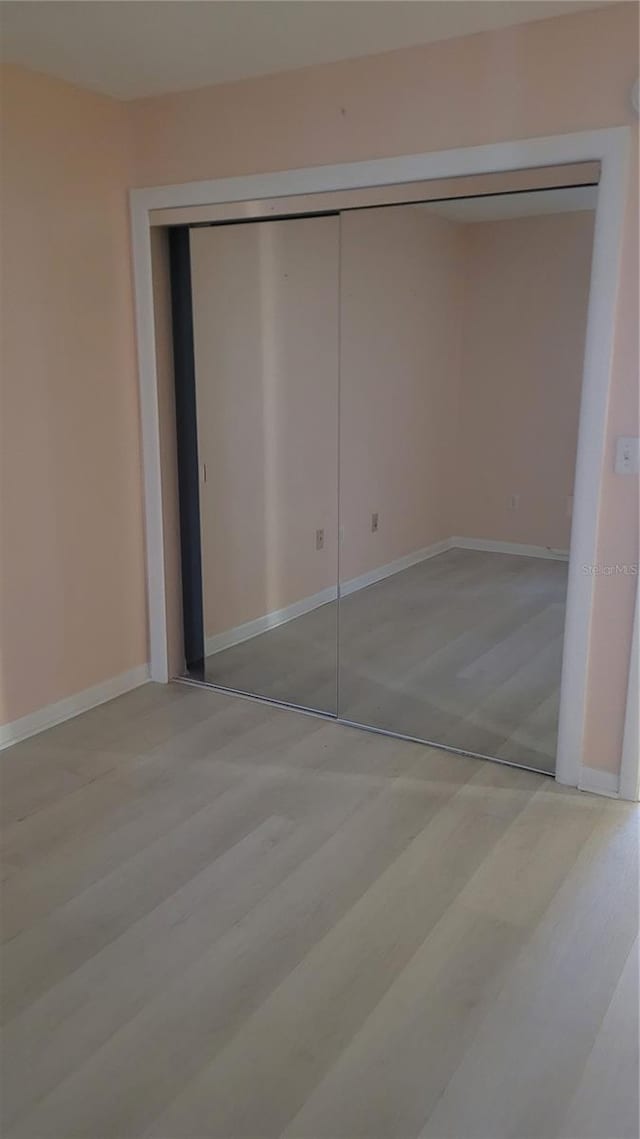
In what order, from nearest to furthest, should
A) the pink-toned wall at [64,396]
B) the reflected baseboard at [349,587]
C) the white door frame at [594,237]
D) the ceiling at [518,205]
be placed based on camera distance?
the white door frame at [594,237] < the ceiling at [518,205] < the pink-toned wall at [64,396] < the reflected baseboard at [349,587]

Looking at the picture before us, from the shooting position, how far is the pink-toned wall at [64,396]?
292cm

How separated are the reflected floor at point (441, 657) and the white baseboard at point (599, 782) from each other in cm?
15

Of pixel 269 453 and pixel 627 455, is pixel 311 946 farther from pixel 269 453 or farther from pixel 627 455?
pixel 269 453

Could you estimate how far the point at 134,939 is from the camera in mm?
2109

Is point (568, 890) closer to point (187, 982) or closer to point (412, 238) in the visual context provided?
point (187, 982)

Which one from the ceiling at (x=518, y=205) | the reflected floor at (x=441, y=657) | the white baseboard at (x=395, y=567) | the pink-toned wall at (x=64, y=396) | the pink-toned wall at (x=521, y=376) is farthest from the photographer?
the white baseboard at (x=395, y=567)

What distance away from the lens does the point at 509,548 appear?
3684 millimetres

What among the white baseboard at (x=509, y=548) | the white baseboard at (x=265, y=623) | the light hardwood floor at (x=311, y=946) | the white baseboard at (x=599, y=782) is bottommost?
the light hardwood floor at (x=311, y=946)

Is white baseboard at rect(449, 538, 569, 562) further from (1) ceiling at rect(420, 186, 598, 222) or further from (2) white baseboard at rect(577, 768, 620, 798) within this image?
(1) ceiling at rect(420, 186, 598, 222)

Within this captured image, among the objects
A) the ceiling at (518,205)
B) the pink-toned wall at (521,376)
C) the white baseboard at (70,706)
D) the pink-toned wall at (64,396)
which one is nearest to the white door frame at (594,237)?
the ceiling at (518,205)

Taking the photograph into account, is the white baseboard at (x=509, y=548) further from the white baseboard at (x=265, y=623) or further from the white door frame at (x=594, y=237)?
the white baseboard at (x=265, y=623)

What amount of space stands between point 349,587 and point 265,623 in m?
0.50

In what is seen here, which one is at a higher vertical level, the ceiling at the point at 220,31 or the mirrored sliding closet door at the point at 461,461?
the ceiling at the point at 220,31

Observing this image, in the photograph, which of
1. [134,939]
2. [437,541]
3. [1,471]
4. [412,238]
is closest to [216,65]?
[412,238]
